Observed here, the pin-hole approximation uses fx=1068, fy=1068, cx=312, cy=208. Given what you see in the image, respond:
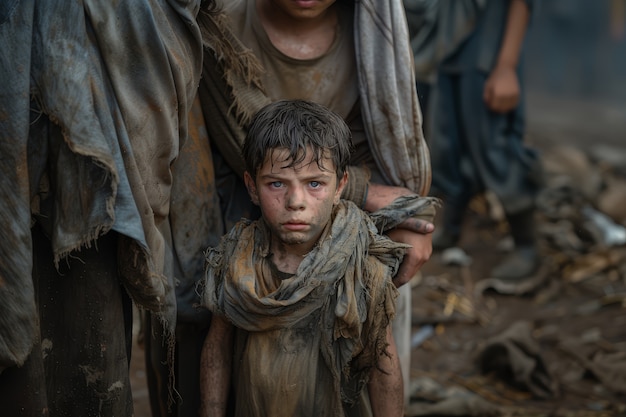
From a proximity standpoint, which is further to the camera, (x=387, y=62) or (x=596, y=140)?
(x=596, y=140)

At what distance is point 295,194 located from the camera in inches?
117

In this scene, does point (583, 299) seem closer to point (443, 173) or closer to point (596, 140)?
point (443, 173)

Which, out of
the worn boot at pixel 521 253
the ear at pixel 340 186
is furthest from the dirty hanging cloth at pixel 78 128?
the worn boot at pixel 521 253

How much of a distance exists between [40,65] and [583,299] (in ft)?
16.7

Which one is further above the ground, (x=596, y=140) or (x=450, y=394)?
(x=450, y=394)

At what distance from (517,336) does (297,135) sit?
3.05 metres

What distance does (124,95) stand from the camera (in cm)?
268

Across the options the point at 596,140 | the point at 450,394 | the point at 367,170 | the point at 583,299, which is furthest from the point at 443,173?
the point at 367,170

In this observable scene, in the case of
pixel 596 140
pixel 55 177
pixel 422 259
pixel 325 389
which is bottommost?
pixel 596 140

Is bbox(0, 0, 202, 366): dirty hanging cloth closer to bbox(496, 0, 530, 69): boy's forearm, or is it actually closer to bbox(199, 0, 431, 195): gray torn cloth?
bbox(199, 0, 431, 195): gray torn cloth

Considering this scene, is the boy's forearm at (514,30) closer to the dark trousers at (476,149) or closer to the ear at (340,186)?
the dark trousers at (476,149)

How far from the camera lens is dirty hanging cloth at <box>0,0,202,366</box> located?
2.55 metres

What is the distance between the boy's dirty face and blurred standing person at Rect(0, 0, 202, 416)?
10.6 inches

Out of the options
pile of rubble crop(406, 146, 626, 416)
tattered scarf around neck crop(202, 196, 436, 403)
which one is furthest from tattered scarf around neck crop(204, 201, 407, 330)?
pile of rubble crop(406, 146, 626, 416)
